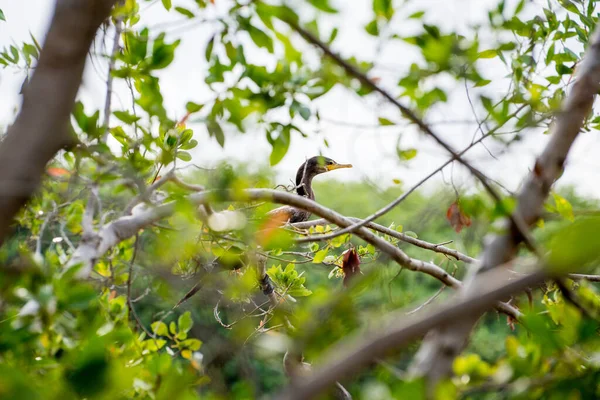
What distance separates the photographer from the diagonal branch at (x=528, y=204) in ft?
2.47

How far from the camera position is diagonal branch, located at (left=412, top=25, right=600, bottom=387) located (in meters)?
0.75

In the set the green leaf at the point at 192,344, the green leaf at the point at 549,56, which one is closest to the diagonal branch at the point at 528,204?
the green leaf at the point at 549,56

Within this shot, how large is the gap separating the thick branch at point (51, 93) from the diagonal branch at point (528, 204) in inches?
21.0

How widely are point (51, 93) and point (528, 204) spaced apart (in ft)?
2.25

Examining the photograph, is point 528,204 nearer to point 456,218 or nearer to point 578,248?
point 578,248

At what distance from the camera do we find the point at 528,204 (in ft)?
2.93

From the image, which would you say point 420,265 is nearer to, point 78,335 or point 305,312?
Result: point 305,312

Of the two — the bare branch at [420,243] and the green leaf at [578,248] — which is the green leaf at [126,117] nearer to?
the green leaf at [578,248]

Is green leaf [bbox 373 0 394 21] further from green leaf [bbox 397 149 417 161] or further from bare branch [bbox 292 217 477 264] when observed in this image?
bare branch [bbox 292 217 477 264]

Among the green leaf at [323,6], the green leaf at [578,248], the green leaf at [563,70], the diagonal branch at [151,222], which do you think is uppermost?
the green leaf at [323,6]

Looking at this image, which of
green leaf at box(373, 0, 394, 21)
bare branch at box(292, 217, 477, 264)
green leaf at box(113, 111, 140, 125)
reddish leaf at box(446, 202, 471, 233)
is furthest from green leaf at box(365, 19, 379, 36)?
bare branch at box(292, 217, 477, 264)

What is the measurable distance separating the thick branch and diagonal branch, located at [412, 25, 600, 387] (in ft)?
1.75

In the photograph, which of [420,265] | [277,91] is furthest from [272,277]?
[277,91]

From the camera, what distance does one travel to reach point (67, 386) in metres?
0.71
